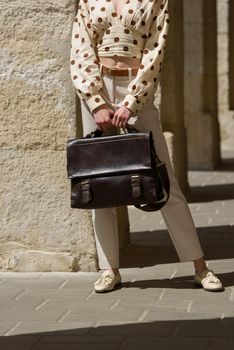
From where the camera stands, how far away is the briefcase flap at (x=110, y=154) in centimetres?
571

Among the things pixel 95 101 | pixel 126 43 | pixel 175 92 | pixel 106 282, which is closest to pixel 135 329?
pixel 106 282

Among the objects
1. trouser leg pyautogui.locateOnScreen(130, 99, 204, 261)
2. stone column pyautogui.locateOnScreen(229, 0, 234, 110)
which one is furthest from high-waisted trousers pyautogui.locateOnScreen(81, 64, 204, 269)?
stone column pyautogui.locateOnScreen(229, 0, 234, 110)

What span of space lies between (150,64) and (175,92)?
14.2 feet

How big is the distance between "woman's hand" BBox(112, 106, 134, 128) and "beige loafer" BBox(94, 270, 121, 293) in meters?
0.88

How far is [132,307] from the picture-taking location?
5.62 meters

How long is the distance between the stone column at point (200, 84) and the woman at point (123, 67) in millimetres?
7268

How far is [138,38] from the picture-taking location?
584 cm

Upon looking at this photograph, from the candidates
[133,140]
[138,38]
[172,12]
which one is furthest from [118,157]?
[172,12]

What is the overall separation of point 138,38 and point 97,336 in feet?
5.54

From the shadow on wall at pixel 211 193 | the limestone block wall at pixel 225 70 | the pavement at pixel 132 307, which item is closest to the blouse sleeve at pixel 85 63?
the pavement at pixel 132 307

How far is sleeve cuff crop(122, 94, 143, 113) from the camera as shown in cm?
575

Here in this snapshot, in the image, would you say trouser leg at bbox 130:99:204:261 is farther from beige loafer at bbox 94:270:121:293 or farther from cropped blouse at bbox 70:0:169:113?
beige loafer at bbox 94:270:121:293

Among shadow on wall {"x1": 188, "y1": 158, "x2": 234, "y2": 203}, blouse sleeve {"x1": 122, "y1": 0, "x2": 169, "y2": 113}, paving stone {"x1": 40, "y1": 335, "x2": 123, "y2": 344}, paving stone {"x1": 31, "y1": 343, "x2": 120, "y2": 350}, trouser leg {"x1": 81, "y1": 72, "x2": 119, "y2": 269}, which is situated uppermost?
blouse sleeve {"x1": 122, "y1": 0, "x2": 169, "y2": 113}

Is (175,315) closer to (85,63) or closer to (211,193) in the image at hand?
(85,63)
